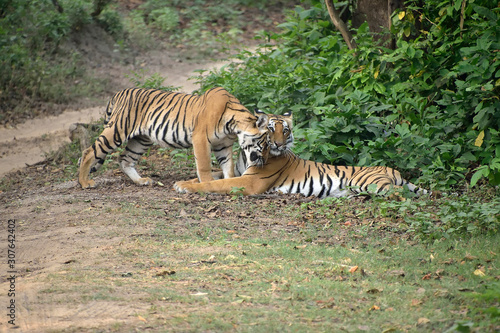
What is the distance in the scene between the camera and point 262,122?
257 inches

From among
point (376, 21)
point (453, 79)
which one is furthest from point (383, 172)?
point (376, 21)

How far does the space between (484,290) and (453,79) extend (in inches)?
164

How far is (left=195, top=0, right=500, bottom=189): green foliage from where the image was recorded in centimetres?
651

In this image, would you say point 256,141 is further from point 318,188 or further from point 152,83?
point 152,83

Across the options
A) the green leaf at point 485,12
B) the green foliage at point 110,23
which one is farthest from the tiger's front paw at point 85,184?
the green foliage at point 110,23

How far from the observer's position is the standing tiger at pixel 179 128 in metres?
6.63

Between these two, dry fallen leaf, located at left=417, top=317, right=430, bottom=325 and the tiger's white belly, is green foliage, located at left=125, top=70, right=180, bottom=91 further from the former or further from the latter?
dry fallen leaf, located at left=417, top=317, right=430, bottom=325

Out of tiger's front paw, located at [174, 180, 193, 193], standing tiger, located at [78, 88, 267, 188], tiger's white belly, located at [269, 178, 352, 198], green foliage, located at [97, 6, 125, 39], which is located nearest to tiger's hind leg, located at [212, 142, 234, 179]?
standing tiger, located at [78, 88, 267, 188]

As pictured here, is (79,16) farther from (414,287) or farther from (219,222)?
(414,287)

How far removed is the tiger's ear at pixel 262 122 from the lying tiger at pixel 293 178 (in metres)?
0.11

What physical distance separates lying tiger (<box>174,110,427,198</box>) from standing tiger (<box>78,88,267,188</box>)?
0.16 meters

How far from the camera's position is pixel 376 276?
13.6ft

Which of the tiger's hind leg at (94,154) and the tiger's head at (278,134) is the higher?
the tiger's head at (278,134)

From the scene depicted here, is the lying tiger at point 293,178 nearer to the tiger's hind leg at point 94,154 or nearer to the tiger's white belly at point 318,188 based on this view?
the tiger's white belly at point 318,188
